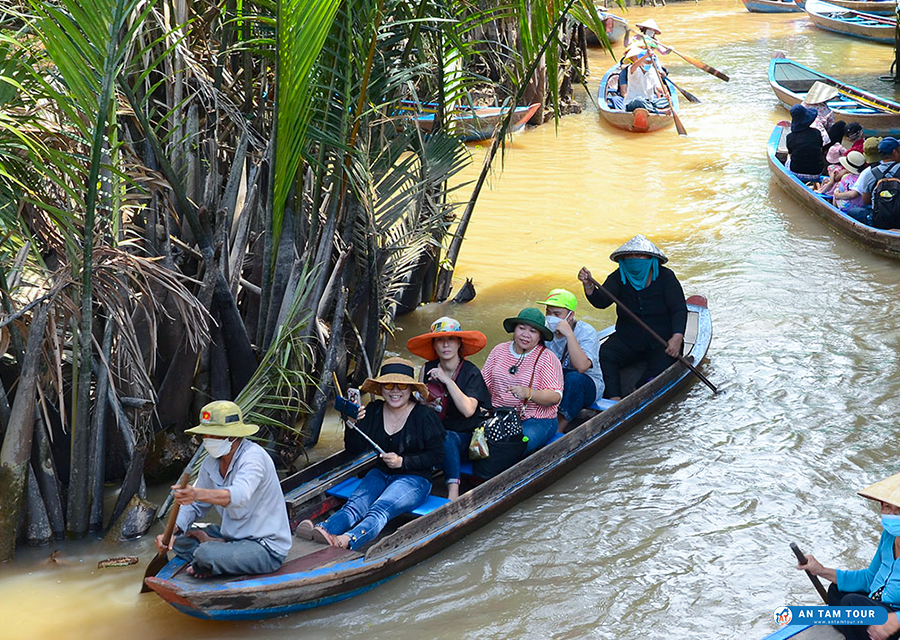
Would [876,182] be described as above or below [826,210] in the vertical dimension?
above

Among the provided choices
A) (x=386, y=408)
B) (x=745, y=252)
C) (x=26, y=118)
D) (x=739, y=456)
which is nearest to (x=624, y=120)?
(x=745, y=252)

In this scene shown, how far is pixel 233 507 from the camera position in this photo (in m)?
5.03

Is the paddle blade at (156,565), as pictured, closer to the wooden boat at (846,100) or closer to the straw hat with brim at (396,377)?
the straw hat with brim at (396,377)

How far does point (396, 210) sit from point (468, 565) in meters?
2.53

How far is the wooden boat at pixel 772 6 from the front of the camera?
3102cm

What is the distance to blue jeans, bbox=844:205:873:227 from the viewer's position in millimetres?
11133

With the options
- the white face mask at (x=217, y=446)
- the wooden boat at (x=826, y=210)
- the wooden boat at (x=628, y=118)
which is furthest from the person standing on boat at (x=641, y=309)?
the wooden boat at (x=628, y=118)

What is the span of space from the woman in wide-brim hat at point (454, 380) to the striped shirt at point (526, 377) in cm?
27

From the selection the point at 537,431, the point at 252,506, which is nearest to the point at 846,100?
the point at 537,431

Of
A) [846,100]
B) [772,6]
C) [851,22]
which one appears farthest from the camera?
[772,6]

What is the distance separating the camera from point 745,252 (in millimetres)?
11477

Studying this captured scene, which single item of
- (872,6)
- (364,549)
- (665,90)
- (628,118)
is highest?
(872,6)

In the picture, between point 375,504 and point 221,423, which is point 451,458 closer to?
point 375,504

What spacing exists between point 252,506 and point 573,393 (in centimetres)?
289
